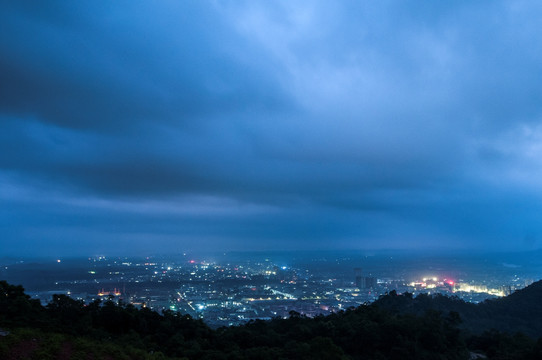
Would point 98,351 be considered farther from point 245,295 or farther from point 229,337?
point 245,295

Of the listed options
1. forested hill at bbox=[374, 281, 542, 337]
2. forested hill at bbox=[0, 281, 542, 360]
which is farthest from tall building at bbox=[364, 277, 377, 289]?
forested hill at bbox=[0, 281, 542, 360]

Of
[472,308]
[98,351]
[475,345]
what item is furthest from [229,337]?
[472,308]

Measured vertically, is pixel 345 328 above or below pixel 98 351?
below

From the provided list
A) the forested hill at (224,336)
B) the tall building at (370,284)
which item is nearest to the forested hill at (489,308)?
the forested hill at (224,336)

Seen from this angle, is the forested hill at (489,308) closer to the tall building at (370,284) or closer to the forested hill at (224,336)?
the forested hill at (224,336)

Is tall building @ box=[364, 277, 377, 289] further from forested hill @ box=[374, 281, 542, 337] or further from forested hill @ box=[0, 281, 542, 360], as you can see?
forested hill @ box=[0, 281, 542, 360]

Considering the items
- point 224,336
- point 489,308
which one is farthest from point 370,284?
point 224,336
